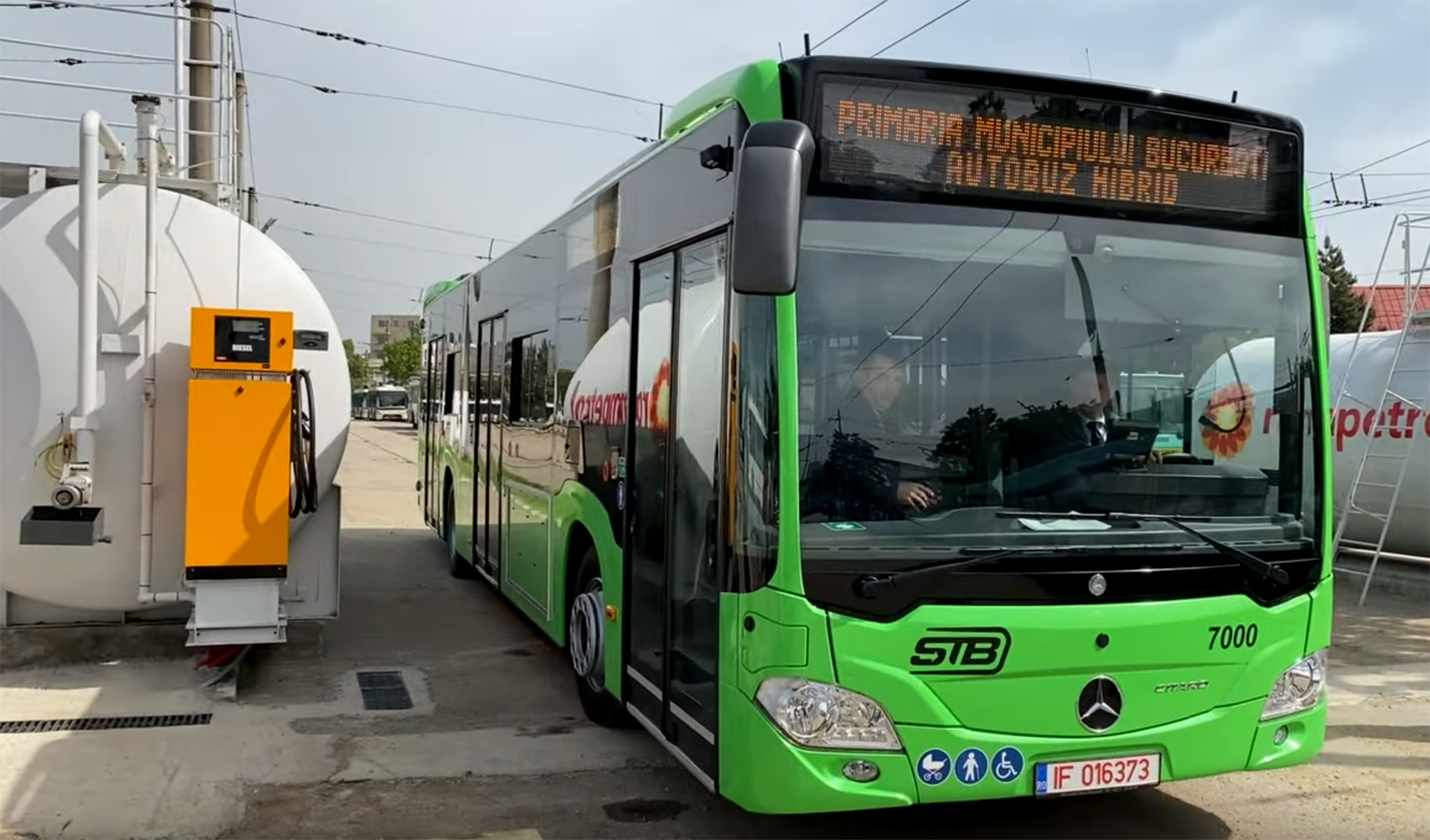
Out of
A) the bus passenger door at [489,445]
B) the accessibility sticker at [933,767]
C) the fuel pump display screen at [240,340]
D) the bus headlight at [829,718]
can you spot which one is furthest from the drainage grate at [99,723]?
the accessibility sticker at [933,767]

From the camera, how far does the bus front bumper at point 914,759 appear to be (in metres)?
3.95

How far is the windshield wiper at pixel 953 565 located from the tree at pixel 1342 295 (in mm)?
39409

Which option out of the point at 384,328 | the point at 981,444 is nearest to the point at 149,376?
the point at 981,444

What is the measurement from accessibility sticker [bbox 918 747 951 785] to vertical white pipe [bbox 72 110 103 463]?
199 inches

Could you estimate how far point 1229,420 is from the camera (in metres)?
4.78

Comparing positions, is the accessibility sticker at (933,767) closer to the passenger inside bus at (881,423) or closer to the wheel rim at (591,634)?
the passenger inside bus at (881,423)

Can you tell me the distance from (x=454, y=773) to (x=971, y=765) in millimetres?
2819

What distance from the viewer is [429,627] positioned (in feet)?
30.8

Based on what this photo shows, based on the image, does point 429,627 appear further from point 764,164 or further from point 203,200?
point 764,164

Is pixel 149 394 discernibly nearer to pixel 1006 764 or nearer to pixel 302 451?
pixel 302 451

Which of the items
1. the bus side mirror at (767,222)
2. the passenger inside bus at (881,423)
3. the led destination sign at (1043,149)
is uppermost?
the led destination sign at (1043,149)

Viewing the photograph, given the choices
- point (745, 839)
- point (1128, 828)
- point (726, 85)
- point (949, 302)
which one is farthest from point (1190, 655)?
point (726, 85)

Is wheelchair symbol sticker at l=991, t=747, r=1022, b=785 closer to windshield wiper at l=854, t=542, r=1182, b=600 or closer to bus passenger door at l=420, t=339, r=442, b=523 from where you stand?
windshield wiper at l=854, t=542, r=1182, b=600

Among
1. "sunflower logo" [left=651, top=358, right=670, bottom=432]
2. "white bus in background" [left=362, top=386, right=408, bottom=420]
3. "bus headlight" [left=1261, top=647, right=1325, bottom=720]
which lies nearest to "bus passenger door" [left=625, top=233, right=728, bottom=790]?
"sunflower logo" [left=651, top=358, right=670, bottom=432]
